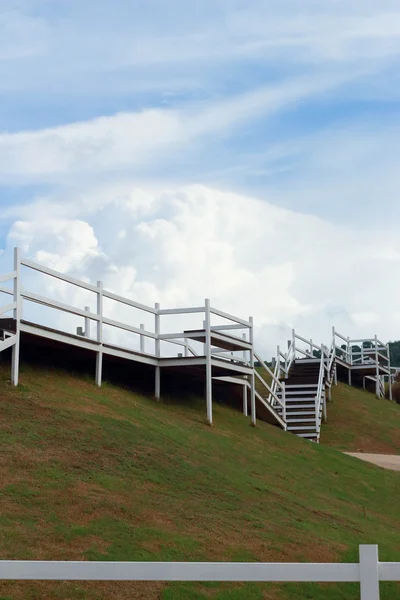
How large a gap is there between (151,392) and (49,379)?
16.3 ft

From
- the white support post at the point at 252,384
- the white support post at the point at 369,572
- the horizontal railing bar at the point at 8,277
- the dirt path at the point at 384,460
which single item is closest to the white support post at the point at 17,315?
the horizontal railing bar at the point at 8,277

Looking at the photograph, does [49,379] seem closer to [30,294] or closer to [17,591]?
[30,294]

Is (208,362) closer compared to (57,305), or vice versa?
(57,305)

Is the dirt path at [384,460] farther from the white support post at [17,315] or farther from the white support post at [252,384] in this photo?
the white support post at [17,315]

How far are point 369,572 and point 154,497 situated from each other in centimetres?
843

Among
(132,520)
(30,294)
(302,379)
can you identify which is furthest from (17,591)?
(302,379)

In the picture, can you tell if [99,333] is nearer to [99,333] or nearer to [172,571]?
[99,333]

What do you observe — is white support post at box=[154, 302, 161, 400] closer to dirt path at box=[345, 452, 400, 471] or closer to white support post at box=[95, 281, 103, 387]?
white support post at box=[95, 281, 103, 387]

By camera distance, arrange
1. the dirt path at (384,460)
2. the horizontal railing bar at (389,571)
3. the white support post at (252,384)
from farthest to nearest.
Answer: the dirt path at (384,460) → the white support post at (252,384) → the horizontal railing bar at (389,571)

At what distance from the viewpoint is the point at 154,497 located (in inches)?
572

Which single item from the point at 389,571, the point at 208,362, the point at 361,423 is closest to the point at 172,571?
the point at 389,571

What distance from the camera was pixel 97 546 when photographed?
458 inches

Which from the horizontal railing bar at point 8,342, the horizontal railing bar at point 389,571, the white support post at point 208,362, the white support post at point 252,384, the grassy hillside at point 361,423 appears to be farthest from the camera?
the grassy hillside at point 361,423

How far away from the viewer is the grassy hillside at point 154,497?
11.6 meters
